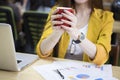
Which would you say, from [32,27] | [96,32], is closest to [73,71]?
[96,32]

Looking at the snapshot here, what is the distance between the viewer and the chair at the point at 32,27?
9.83 feet

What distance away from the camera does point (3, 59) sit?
1.32 meters

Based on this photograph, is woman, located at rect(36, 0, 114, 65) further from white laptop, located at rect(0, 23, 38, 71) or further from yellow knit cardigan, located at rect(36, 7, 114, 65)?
white laptop, located at rect(0, 23, 38, 71)

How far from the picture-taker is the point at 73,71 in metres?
1.35

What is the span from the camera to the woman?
150 cm

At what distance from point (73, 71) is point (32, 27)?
1.86 metres

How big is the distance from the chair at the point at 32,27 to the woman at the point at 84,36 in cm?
121

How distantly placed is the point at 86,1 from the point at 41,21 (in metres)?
1.29

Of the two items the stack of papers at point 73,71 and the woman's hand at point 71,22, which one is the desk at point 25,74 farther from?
the woman's hand at point 71,22

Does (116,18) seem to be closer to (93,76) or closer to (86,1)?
(86,1)

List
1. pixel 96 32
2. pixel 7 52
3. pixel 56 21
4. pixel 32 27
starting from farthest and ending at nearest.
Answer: pixel 32 27 → pixel 96 32 → pixel 56 21 → pixel 7 52

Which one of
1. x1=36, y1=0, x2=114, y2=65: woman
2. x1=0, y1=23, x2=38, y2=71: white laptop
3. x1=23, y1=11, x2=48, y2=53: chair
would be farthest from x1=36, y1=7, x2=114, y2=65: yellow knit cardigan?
x1=23, y1=11, x2=48, y2=53: chair

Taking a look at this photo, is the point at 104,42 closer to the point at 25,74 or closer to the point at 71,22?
the point at 71,22

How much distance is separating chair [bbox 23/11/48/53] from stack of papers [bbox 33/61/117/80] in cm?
156
